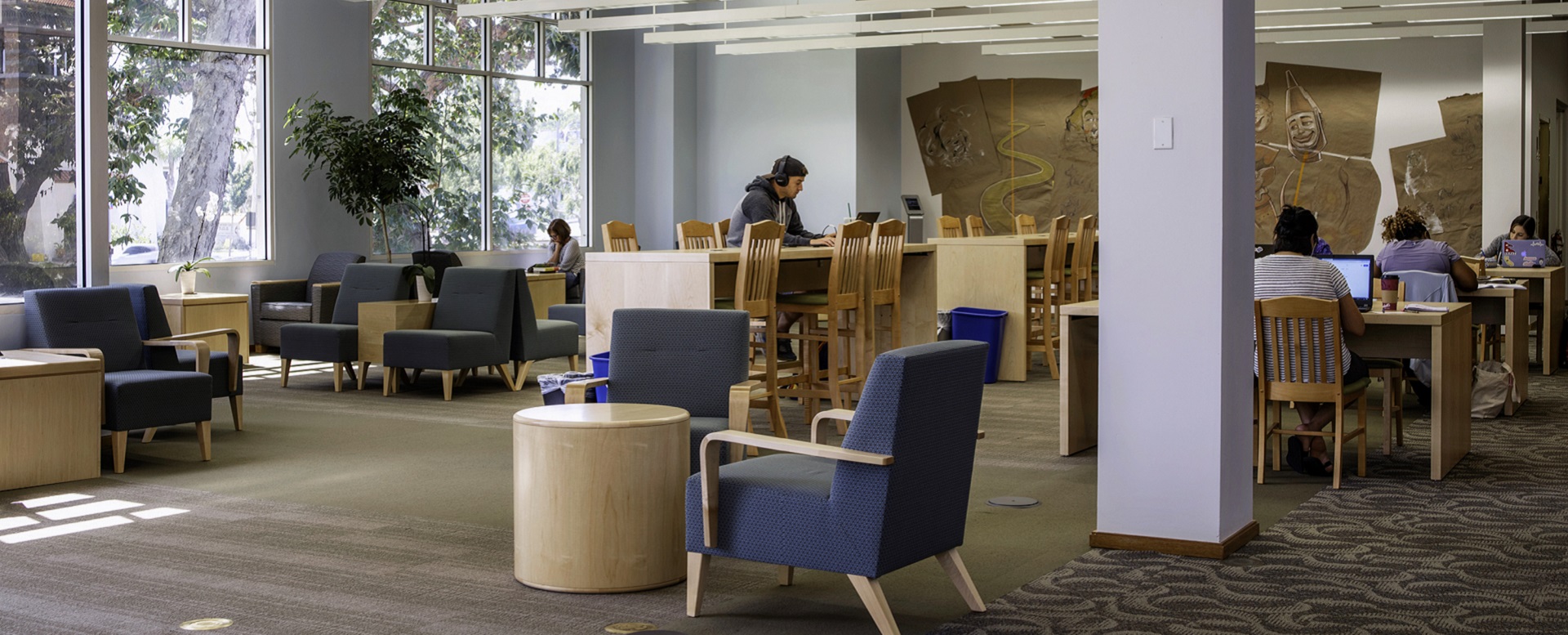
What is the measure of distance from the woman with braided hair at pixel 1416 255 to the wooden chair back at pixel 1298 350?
273 cm

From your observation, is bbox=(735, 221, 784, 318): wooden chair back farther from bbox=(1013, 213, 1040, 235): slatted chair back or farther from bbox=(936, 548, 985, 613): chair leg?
bbox=(1013, 213, 1040, 235): slatted chair back

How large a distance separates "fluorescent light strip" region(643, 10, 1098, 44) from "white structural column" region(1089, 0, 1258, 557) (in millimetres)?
7397

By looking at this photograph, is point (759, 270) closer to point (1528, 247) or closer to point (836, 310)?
point (836, 310)

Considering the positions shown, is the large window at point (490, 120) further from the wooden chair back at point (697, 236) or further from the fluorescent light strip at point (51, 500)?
the fluorescent light strip at point (51, 500)

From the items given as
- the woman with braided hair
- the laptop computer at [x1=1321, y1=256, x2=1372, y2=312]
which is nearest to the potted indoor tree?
the woman with braided hair

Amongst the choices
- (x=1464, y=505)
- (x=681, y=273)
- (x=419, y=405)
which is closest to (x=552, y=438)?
(x=681, y=273)

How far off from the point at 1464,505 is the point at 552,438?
375 centimetres

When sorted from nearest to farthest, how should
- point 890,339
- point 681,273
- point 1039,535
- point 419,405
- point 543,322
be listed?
point 1039,535
point 681,273
point 890,339
point 419,405
point 543,322

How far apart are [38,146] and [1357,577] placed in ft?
23.3

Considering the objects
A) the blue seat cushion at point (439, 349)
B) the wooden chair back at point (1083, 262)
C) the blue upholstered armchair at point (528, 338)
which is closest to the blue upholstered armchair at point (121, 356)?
the blue seat cushion at point (439, 349)

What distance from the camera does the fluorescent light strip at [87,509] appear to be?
5.70 m

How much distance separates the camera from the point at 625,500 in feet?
14.4

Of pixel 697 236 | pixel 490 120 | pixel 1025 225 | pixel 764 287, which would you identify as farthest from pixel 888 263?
pixel 490 120

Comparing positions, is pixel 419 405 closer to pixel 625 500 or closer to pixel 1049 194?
pixel 625 500
